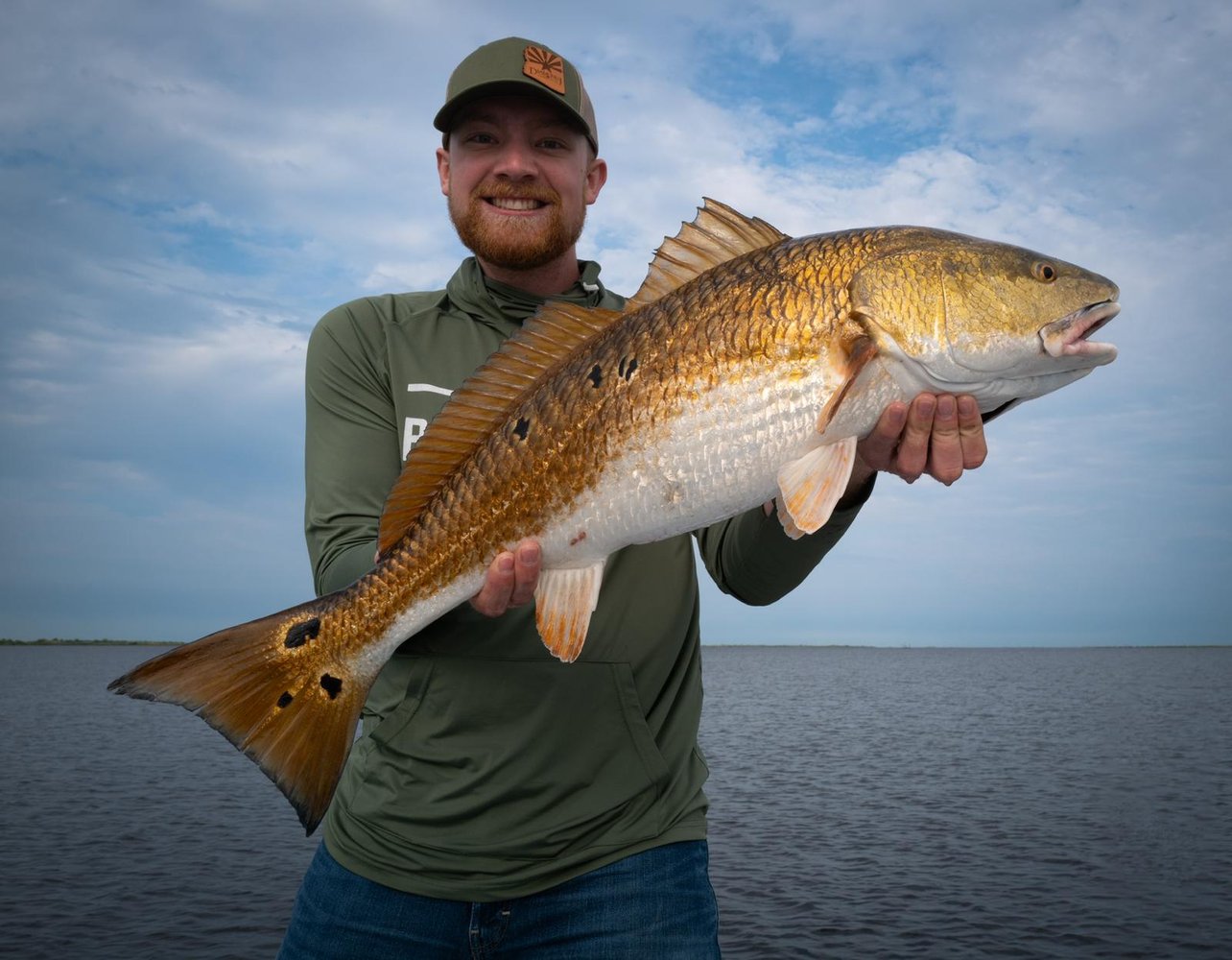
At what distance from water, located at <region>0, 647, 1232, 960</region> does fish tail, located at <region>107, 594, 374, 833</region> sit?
48.2 ft

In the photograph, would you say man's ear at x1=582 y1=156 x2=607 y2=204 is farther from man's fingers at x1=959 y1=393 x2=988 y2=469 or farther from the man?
man's fingers at x1=959 y1=393 x2=988 y2=469

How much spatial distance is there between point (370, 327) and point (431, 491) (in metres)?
1.01

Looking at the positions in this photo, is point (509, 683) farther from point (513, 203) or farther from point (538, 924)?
point (513, 203)

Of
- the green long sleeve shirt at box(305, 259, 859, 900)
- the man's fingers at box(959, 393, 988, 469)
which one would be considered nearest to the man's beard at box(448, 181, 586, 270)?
the green long sleeve shirt at box(305, 259, 859, 900)

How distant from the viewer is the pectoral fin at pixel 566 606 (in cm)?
326

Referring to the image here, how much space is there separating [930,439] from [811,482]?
460mm

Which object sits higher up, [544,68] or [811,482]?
[544,68]

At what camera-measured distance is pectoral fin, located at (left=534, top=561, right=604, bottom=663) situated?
3258 mm

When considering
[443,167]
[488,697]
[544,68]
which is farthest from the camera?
[443,167]

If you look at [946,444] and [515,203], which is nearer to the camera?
[946,444]

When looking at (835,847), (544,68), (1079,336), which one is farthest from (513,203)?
(835,847)

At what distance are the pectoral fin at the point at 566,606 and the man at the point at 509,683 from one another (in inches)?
3.9

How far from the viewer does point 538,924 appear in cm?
341

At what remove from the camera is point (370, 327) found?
4.08 metres
